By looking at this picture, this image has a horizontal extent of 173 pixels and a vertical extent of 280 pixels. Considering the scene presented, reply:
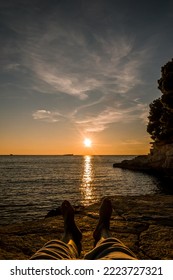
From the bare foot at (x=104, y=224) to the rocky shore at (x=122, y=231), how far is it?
230 millimetres

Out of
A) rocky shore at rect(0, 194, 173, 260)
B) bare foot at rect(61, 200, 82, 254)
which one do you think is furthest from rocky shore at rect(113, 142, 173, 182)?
bare foot at rect(61, 200, 82, 254)

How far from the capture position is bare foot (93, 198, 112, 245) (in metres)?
3.24

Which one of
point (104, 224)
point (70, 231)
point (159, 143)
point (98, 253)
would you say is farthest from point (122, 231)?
point (159, 143)

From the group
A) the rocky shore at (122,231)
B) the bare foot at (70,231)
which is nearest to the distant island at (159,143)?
the rocky shore at (122,231)

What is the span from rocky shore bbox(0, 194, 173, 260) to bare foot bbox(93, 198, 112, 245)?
23cm

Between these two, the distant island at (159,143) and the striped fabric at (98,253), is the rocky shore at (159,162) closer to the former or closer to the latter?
the distant island at (159,143)

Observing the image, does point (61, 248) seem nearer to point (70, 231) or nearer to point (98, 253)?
point (98, 253)

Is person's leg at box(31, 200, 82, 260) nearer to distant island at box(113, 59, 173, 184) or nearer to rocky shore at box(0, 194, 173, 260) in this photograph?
rocky shore at box(0, 194, 173, 260)

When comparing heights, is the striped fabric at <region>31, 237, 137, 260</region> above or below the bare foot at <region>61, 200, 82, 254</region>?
above

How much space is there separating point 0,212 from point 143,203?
13712mm

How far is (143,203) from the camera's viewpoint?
5.96 metres
